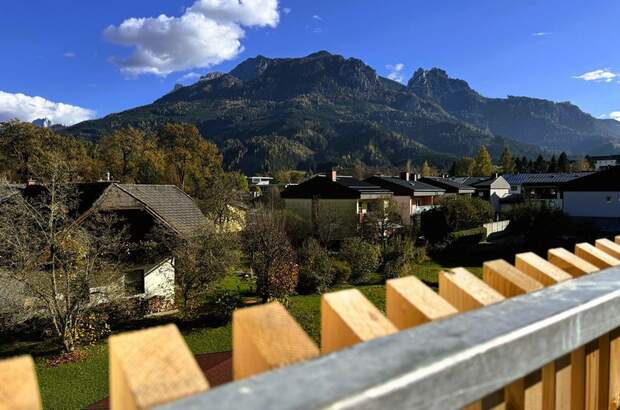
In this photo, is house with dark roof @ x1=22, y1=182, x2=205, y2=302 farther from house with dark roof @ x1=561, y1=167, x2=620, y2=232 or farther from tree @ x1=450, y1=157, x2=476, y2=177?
tree @ x1=450, y1=157, x2=476, y2=177

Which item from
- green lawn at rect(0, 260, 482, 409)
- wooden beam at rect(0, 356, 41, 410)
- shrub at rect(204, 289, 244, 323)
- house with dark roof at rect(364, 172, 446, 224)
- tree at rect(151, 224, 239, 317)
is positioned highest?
wooden beam at rect(0, 356, 41, 410)

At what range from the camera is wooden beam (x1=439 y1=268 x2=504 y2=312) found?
1.29m

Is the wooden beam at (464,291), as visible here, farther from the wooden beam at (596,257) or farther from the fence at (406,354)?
the wooden beam at (596,257)

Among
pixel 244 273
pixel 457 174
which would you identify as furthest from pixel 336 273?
pixel 457 174

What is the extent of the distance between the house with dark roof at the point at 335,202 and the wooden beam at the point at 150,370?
100 ft

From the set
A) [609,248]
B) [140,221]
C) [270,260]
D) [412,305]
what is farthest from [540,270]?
[140,221]

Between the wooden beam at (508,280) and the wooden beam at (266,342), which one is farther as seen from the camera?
the wooden beam at (508,280)

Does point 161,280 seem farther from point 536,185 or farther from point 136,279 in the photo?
point 536,185

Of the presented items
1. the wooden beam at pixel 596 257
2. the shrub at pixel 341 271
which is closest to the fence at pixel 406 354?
the wooden beam at pixel 596 257

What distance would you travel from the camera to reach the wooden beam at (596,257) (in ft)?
6.17

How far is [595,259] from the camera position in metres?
1.91

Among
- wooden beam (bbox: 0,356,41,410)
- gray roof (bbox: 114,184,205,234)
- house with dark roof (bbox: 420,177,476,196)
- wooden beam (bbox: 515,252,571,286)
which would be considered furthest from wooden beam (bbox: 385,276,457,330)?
house with dark roof (bbox: 420,177,476,196)

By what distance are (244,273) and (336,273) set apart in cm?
547

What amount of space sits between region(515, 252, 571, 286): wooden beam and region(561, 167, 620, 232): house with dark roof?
37.5 metres
